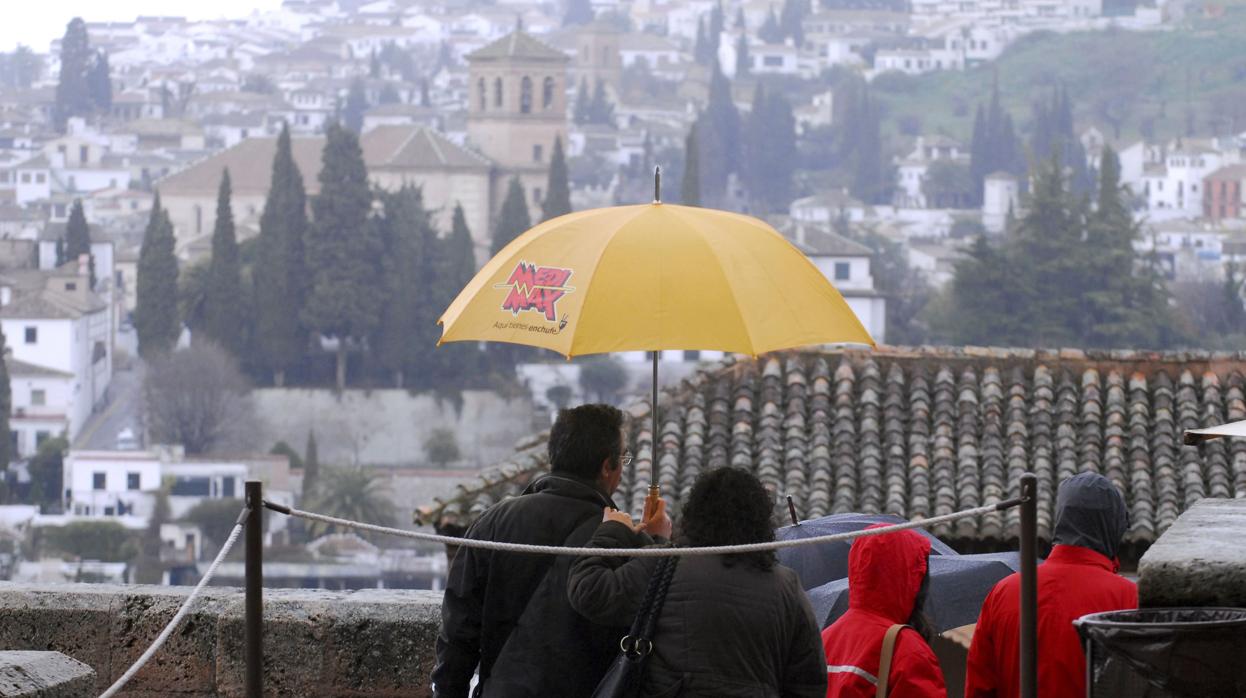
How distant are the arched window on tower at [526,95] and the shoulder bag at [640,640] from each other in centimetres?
8634

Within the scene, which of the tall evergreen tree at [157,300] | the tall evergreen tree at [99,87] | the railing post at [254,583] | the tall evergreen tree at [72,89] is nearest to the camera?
the railing post at [254,583]

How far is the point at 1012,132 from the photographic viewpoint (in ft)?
340

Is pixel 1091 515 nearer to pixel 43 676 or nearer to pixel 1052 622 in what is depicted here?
Answer: pixel 1052 622

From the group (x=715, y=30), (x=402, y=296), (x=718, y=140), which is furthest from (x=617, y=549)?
(x=715, y=30)

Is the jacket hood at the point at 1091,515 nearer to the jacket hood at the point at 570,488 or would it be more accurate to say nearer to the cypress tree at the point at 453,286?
the jacket hood at the point at 570,488

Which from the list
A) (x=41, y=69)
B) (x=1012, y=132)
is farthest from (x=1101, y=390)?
(x=41, y=69)

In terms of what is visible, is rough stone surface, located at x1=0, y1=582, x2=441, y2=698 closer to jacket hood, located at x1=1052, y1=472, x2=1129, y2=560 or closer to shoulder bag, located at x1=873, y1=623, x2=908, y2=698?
shoulder bag, located at x1=873, y1=623, x2=908, y2=698

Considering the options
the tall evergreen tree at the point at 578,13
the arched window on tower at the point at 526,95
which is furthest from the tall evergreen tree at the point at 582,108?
the tall evergreen tree at the point at 578,13

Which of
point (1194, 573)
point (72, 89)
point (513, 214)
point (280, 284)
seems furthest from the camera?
point (72, 89)

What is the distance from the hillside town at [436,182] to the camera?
60.8 meters

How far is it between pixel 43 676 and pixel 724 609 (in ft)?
2.77

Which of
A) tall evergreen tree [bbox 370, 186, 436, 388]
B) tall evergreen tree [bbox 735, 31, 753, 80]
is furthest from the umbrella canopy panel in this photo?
tall evergreen tree [bbox 735, 31, 753, 80]

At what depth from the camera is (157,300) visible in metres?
64.8

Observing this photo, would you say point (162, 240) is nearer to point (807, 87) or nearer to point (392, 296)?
point (392, 296)
